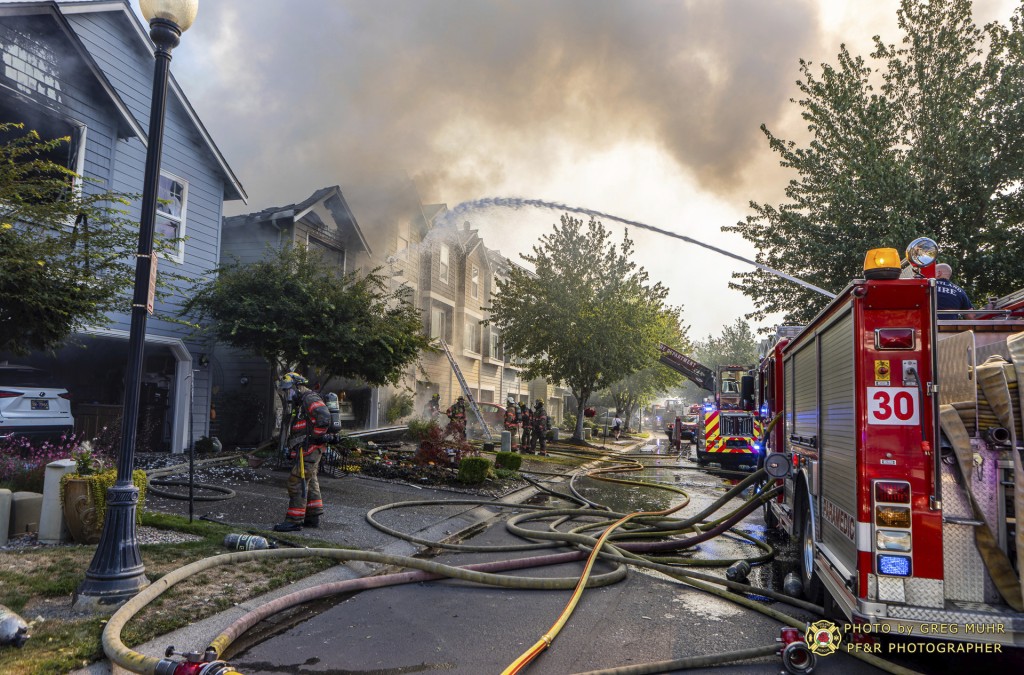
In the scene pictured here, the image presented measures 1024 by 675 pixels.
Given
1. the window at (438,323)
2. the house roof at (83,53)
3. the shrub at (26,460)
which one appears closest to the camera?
the shrub at (26,460)

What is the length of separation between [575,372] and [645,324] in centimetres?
314

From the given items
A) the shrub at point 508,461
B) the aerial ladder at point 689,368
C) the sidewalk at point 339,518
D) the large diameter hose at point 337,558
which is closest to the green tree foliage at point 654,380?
the aerial ladder at point 689,368

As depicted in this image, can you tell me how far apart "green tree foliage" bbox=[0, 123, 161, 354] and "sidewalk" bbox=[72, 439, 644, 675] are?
7.68ft

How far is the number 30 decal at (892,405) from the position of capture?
3.31 meters

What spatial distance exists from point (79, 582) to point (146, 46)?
35.4 feet

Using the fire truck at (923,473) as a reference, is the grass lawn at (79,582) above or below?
below

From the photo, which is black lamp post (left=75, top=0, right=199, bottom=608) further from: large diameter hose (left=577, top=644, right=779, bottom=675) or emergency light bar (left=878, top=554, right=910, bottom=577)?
emergency light bar (left=878, top=554, right=910, bottom=577)

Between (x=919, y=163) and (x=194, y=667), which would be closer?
(x=194, y=667)

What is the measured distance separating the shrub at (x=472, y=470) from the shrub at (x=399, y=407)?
9.73 m

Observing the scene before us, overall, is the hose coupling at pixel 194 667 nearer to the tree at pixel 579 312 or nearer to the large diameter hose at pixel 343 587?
the large diameter hose at pixel 343 587

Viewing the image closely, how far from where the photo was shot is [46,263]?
6.40m

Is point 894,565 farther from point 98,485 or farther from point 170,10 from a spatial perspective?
point 98,485

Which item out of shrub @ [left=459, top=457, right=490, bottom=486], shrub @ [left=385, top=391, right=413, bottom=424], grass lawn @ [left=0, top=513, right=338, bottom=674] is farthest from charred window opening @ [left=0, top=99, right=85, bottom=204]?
shrub @ [left=385, top=391, right=413, bottom=424]

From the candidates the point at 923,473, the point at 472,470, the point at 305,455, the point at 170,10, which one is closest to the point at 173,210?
the point at 472,470
